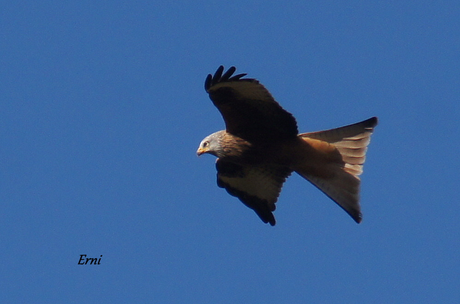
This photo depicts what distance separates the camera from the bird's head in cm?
894

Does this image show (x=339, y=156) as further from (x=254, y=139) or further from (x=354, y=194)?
(x=254, y=139)

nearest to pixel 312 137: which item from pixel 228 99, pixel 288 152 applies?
pixel 288 152

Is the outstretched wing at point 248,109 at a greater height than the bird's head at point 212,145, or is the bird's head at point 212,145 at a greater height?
the outstretched wing at point 248,109

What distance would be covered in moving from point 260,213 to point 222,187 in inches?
24.4

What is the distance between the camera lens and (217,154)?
353 inches

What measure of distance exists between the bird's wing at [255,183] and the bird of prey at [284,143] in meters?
0.49

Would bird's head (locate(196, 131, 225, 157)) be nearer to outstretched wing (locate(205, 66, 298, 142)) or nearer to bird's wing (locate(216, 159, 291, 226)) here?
outstretched wing (locate(205, 66, 298, 142))

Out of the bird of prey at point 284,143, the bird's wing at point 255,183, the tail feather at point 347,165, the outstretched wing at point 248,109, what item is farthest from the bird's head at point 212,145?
the tail feather at point 347,165

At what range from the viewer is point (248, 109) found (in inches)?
347

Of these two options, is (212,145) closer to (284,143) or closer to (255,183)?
(284,143)

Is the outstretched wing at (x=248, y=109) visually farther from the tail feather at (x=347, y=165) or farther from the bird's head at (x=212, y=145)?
the tail feather at (x=347, y=165)

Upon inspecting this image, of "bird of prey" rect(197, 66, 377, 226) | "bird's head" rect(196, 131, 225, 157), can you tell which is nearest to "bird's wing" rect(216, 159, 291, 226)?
"bird of prey" rect(197, 66, 377, 226)

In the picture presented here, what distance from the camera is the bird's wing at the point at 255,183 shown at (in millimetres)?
9812

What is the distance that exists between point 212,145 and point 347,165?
1672 mm
